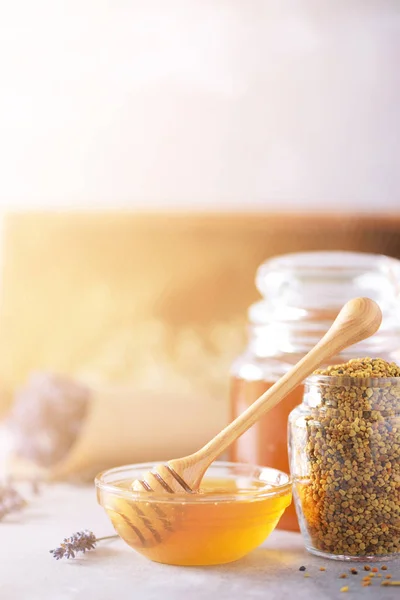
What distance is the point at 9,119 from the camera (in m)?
1.65

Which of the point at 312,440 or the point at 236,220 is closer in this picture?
the point at 312,440

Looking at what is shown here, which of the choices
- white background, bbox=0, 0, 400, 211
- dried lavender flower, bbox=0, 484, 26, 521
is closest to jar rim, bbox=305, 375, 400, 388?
dried lavender flower, bbox=0, 484, 26, 521

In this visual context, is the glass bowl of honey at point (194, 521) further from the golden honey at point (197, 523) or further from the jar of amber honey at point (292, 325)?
the jar of amber honey at point (292, 325)

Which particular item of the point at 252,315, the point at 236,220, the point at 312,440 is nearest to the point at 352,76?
the point at 236,220

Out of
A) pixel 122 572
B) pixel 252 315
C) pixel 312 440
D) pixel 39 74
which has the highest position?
pixel 39 74

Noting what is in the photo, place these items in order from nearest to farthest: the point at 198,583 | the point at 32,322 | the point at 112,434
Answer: the point at 198,583
the point at 112,434
the point at 32,322

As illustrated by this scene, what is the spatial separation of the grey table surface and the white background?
0.81 metres

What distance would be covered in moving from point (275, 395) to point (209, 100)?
0.87 meters

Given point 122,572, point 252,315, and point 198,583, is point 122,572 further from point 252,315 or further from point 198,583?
point 252,315

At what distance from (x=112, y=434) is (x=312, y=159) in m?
0.65

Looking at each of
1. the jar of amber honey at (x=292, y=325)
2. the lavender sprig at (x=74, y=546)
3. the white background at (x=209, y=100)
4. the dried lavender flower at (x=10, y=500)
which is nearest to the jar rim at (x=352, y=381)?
the jar of amber honey at (x=292, y=325)

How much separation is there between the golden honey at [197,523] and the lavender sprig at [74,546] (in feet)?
0.17

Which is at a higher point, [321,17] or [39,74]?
[321,17]

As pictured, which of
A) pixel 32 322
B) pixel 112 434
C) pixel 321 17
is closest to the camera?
pixel 112 434
